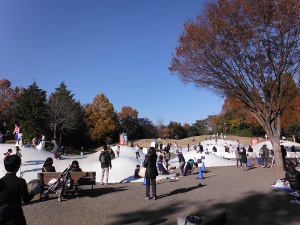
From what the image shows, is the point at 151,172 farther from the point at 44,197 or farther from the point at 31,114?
the point at 31,114

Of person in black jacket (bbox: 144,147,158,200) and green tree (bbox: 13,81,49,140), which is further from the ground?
green tree (bbox: 13,81,49,140)

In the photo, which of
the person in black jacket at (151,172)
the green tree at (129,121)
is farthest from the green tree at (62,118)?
the person in black jacket at (151,172)

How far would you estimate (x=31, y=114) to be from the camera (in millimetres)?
44719

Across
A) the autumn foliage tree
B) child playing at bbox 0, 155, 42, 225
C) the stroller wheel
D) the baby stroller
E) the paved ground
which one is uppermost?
the autumn foliage tree

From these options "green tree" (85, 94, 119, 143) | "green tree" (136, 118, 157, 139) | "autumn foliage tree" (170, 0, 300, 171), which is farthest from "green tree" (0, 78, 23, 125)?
"autumn foliage tree" (170, 0, 300, 171)

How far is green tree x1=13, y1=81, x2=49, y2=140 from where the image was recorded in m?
43.8

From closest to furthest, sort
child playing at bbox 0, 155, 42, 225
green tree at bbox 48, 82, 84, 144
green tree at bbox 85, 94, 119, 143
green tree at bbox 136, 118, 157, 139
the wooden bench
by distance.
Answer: child playing at bbox 0, 155, 42, 225 < the wooden bench < green tree at bbox 48, 82, 84, 144 < green tree at bbox 85, 94, 119, 143 < green tree at bbox 136, 118, 157, 139

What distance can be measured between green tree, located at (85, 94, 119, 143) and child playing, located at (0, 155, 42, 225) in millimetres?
53851

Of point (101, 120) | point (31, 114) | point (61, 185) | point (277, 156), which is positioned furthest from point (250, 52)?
point (101, 120)

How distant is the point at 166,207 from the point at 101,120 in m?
52.0

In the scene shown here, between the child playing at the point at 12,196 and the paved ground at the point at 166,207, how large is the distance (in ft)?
10.6

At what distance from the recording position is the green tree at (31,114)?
43781 millimetres

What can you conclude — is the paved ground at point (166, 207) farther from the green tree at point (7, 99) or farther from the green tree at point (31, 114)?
the green tree at point (7, 99)

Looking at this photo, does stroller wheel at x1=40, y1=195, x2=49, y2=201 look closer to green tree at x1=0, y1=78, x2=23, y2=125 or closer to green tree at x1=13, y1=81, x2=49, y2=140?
green tree at x1=13, y1=81, x2=49, y2=140
